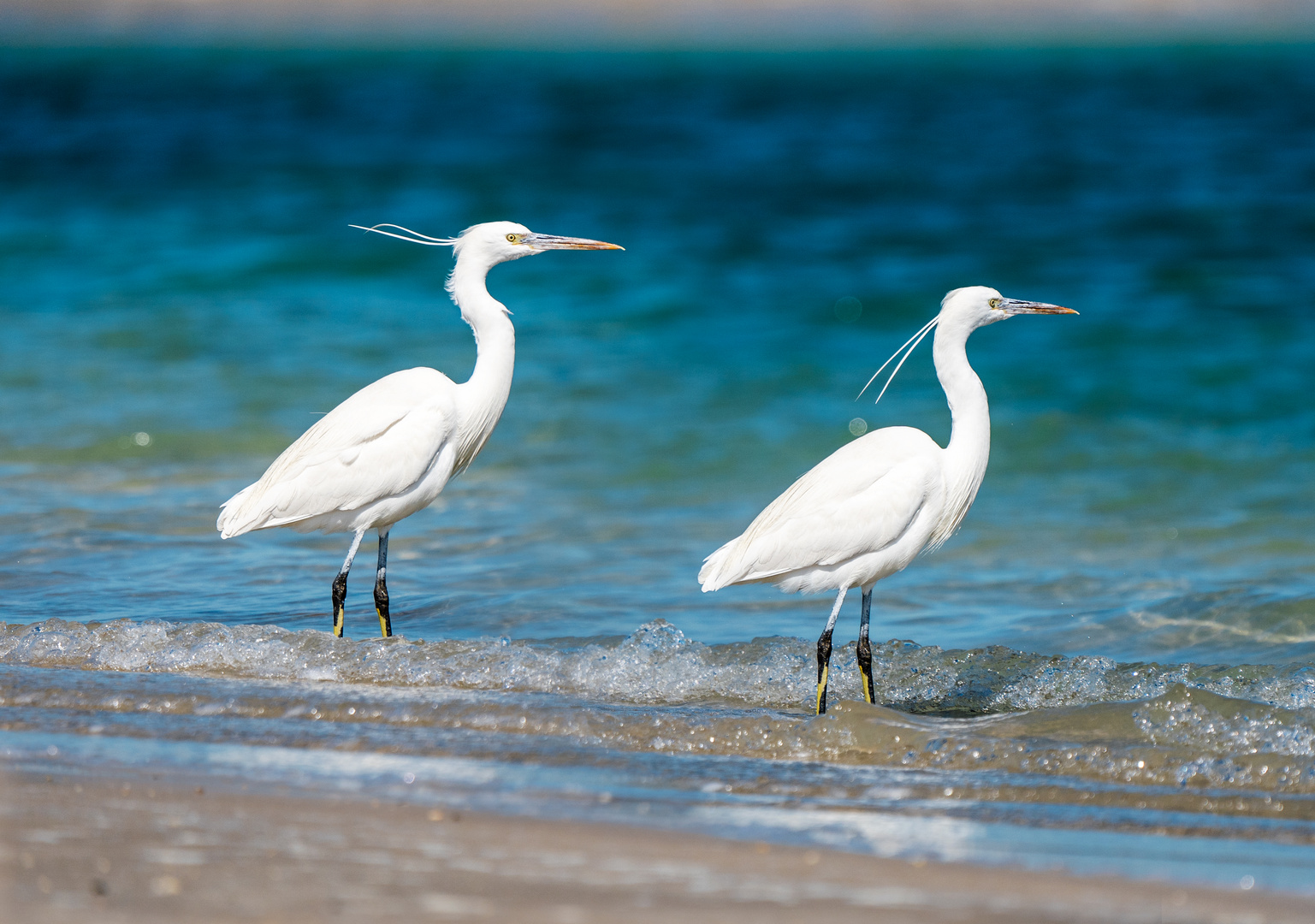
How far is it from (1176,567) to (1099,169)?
12712 mm

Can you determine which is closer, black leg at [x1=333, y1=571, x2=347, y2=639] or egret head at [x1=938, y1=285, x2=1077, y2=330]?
egret head at [x1=938, y1=285, x2=1077, y2=330]

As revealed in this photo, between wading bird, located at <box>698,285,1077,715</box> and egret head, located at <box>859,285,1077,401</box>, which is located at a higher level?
egret head, located at <box>859,285,1077,401</box>

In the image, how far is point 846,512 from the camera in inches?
204

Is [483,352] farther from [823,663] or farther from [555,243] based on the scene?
[823,663]

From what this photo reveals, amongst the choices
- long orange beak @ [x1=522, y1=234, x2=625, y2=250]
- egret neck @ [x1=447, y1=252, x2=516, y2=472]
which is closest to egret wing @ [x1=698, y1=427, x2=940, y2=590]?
egret neck @ [x1=447, y1=252, x2=516, y2=472]

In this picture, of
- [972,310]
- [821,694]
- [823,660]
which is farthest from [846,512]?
[972,310]

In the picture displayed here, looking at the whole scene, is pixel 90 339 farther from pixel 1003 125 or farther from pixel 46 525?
pixel 1003 125

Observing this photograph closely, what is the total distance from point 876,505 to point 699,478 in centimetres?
360

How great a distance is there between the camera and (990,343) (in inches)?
449

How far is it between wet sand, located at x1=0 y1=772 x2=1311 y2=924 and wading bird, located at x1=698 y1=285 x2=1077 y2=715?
68.4 inches

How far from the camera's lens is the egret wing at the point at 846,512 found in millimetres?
5156

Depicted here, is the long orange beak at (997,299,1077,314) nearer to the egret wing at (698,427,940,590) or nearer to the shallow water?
the egret wing at (698,427,940,590)

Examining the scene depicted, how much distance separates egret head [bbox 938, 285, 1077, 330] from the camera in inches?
211

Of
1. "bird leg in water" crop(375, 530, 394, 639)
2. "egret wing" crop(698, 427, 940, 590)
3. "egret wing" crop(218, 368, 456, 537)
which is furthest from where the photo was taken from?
"bird leg in water" crop(375, 530, 394, 639)
